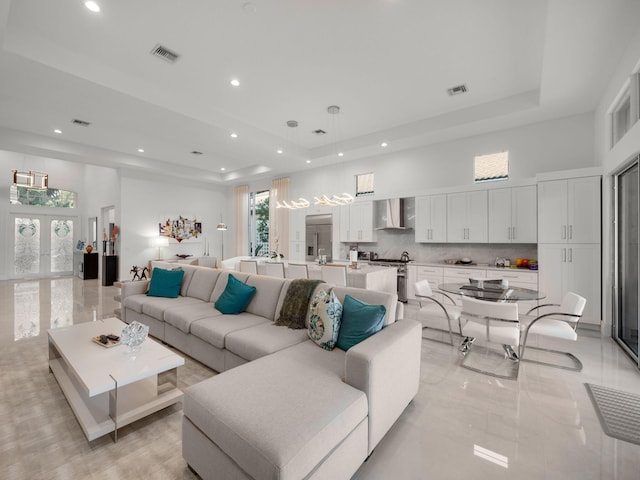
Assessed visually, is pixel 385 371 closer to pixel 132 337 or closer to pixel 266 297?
pixel 266 297

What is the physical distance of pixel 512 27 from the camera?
10.4 feet

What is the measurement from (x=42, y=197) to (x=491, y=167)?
1363cm

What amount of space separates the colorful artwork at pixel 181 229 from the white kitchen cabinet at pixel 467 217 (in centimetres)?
802

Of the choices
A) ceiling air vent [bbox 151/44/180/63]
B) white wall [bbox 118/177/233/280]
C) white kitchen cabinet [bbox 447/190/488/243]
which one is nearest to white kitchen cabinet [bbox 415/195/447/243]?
white kitchen cabinet [bbox 447/190/488/243]

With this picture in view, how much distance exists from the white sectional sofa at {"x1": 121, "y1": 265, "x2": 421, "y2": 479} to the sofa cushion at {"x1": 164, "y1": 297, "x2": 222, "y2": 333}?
390 mm

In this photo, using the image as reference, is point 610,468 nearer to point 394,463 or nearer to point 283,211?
point 394,463

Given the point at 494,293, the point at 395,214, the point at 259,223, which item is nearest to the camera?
the point at 494,293

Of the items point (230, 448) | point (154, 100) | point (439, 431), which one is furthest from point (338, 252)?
point (230, 448)

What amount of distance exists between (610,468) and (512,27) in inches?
155

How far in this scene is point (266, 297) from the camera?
3.27 meters

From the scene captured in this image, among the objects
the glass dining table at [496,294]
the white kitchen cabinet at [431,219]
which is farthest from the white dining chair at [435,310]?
the white kitchen cabinet at [431,219]

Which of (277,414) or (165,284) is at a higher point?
(165,284)

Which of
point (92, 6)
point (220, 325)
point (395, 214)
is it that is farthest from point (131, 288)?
point (395, 214)

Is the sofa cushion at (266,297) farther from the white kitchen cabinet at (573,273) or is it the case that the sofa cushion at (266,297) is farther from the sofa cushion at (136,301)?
the white kitchen cabinet at (573,273)
